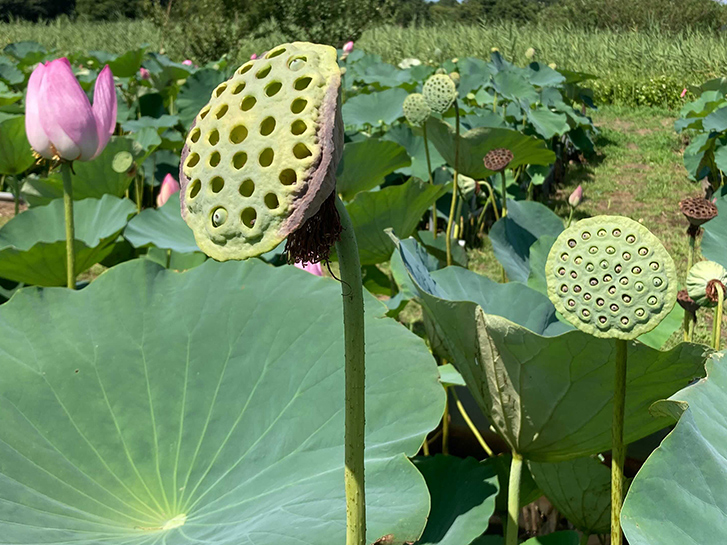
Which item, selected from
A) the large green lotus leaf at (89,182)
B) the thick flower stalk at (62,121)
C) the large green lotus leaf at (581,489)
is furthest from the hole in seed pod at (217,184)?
the large green lotus leaf at (89,182)

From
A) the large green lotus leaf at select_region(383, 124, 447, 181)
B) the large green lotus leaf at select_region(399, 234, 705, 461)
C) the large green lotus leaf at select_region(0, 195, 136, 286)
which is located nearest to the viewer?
the large green lotus leaf at select_region(399, 234, 705, 461)

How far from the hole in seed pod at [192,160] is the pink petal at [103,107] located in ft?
3.09

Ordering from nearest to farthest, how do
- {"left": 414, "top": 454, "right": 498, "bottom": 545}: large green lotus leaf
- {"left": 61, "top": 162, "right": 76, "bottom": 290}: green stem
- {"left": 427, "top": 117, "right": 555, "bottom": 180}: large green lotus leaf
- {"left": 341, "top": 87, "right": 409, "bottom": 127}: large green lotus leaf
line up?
{"left": 414, "top": 454, "right": 498, "bottom": 545}: large green lotus leaf, {"left": 61, "top": 162, "right": 76, "bottom": 290}: green stem, {"left": 427, "top": 117, "right": 555, "bottom": 180}: large green lotus leaf, {"left": 341, "top": 87, "right": 409, "bottom": 127}: large green lotus leaf

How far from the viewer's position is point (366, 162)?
2125 mm

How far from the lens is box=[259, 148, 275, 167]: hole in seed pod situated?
11.6 inches

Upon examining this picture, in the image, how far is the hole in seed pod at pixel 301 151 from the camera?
0.29 metres

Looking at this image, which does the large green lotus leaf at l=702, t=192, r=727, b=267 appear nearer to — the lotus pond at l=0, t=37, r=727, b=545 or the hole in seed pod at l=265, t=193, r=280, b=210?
the lotus pond at l=0, t=37, r=727, b=545

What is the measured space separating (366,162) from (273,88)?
6.02ft

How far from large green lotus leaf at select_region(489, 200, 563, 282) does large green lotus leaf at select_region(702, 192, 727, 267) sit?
329mm

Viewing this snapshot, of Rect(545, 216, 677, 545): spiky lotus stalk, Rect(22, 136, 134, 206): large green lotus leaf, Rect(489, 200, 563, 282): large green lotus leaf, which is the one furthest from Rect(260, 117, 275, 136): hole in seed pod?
Rect(22, 136, 134, 206): large green lotus leaf

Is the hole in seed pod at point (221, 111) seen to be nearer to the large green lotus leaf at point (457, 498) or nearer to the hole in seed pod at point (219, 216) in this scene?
the hole in seed pod at point (219, 216)

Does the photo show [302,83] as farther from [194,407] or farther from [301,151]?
[194,407]

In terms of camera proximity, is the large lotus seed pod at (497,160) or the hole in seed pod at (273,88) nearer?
the hole in seed pod at (273,88)

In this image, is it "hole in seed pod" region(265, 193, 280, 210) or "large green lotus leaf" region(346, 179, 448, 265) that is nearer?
"hole in seed pod" region(265, 193, 280, 210)
